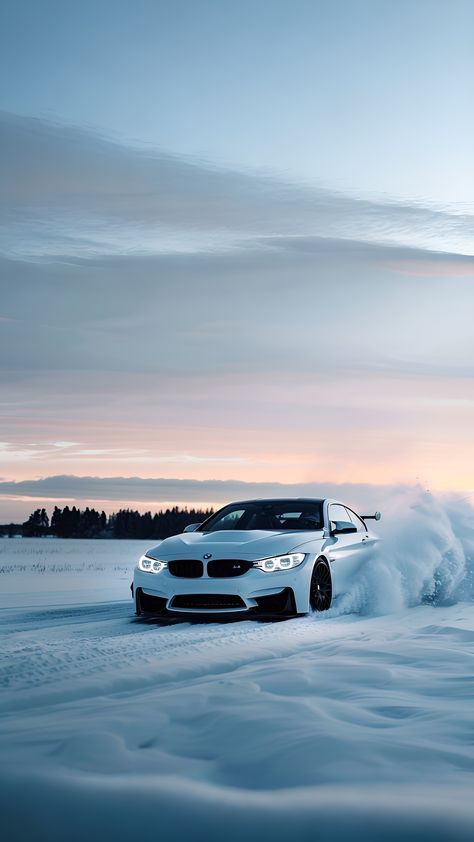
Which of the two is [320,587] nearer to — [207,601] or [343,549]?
[343,549]

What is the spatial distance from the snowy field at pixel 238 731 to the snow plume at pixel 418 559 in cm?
157

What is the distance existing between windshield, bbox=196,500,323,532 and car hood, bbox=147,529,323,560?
0.72 m

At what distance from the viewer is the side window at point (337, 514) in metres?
11.5

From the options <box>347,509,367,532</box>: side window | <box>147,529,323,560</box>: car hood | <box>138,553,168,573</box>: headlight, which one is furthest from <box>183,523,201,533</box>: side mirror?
<box>347,509,367,532</box>: side window

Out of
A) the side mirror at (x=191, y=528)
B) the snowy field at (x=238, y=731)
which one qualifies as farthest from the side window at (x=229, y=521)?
the snowy field at (x=238, y=731)

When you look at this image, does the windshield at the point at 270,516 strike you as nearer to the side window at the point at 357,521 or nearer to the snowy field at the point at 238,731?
the side window at the point at 357,521

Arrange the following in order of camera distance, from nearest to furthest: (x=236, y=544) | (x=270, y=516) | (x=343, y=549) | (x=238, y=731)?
(x=238, y=731) < (x=236, y=544) < (x=343, y=549) < (x=270, y=516)

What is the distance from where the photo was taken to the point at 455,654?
23.7 ft

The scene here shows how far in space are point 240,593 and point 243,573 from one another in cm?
21

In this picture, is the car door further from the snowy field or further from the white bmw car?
the snowy field

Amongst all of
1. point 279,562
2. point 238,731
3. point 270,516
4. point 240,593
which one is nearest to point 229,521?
point 270,516

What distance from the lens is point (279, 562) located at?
31.7 ft

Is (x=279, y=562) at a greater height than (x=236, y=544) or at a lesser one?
lesser

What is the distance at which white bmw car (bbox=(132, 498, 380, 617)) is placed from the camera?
9.51 metres
